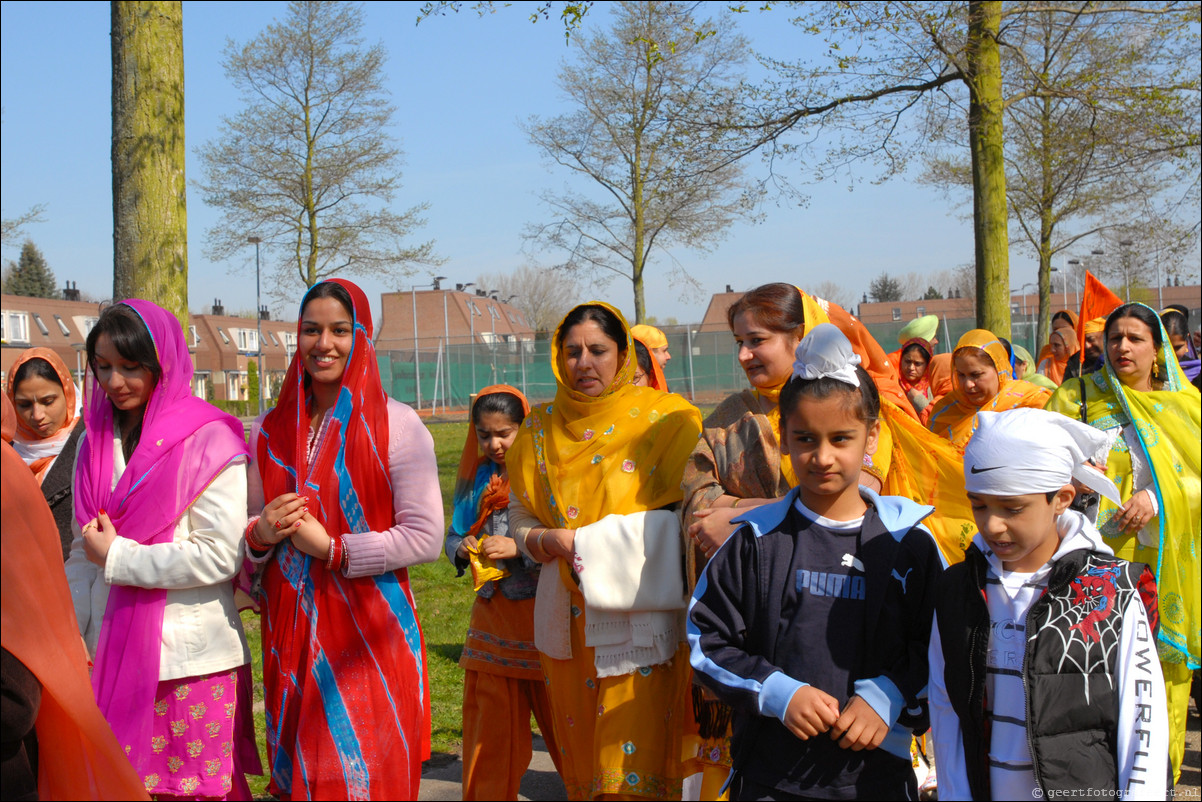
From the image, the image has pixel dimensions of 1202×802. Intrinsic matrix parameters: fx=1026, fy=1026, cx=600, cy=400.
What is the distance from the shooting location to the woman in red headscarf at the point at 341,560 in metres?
3.26

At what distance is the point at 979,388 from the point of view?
214 inches

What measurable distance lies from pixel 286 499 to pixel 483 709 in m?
1.45

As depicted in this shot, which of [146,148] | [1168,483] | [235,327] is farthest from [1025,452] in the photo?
[235,327]

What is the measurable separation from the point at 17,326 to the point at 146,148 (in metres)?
57.1

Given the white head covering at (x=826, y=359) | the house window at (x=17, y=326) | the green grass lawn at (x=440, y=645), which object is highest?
the house window at (x=17, y=326)

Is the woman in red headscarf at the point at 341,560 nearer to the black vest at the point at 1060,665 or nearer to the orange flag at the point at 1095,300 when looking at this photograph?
the black vest at the point at 1060,665

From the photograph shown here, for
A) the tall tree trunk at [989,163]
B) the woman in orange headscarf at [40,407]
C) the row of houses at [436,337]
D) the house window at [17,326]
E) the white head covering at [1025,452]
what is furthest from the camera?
the house window at [17,326]

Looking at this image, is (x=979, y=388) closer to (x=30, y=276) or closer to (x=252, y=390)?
(x=252, y=390)

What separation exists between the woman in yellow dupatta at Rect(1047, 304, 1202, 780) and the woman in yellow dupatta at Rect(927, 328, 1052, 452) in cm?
82

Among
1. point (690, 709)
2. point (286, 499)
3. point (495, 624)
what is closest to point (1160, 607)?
point (690, 709)

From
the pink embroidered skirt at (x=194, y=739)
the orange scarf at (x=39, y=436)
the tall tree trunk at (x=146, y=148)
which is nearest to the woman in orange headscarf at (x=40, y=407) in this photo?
the orange scarf at (x=39, y=436)

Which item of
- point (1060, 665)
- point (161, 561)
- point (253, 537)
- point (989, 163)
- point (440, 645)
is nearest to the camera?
point (1060, 665)

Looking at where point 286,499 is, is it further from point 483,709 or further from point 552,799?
point 552,799

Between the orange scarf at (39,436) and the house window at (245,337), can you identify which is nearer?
the orange scarf at (39,436)
